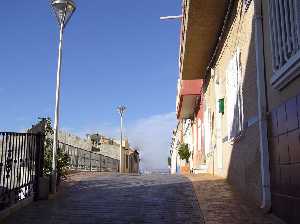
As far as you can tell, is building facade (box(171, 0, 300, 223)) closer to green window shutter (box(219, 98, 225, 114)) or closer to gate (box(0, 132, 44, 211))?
green window shutter (box(219, 98, 225, 114))

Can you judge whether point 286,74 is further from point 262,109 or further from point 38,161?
point 38,161

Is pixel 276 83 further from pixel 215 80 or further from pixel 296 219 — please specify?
pixel 215 80

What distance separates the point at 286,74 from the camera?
23.5 ft

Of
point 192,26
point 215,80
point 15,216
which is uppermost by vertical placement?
point 192,26

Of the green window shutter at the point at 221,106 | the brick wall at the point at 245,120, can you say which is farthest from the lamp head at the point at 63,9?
the green window shutter at the point at 221,106

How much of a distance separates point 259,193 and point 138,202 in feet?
8.33

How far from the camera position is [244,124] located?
35.4 feet

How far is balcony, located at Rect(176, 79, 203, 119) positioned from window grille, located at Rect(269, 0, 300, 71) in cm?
1507

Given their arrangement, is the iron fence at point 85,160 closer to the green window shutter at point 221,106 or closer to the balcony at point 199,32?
the balcony at point 199,32

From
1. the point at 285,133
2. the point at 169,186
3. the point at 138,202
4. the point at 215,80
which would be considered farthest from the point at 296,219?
the point at 215,80

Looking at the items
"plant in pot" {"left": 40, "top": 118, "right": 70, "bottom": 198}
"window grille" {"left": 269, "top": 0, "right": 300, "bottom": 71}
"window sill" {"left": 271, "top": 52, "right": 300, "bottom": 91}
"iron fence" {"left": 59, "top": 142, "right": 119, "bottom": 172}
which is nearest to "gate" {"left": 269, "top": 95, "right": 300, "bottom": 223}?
"window sill" {"left": 271, "top": 52, "right": 300, "bottom": 91}

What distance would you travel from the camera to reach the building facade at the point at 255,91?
23.5 feet

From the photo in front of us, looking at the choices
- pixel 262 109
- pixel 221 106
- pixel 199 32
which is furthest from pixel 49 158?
pixel 199 32

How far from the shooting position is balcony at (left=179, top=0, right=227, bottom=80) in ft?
43.2
